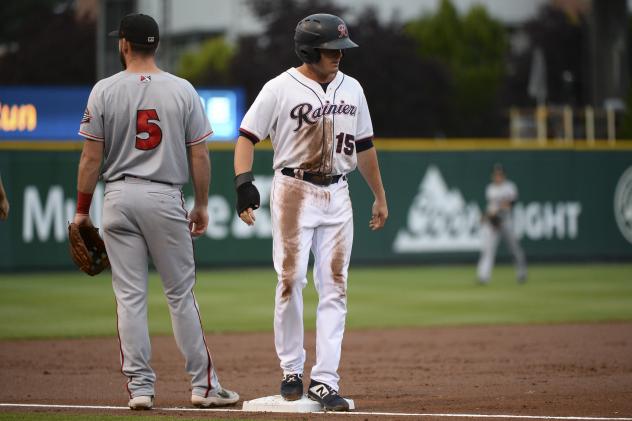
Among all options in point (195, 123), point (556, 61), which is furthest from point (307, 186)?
point (556, 61)

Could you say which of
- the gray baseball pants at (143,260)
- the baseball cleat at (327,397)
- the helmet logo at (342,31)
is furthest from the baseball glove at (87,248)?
Answer: the helmet logo at (342,31)

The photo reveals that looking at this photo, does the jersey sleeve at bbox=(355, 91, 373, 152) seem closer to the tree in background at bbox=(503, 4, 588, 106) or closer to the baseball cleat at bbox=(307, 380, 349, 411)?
the baseball cleat at bbox=(307, 380, 349, 411)

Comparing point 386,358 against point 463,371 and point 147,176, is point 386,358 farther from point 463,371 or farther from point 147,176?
point 147,176

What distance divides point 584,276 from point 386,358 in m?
12.0

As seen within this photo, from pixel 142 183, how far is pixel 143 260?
452 mm

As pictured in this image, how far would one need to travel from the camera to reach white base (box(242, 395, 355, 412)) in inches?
271

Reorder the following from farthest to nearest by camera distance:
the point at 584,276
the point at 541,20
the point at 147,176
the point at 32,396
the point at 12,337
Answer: the point at 541,20 < the point at 584,276 < the point at 12,337 < the point at 32,396 < the point at 147,176

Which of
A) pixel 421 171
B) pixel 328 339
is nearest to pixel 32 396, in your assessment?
pixel 328 339

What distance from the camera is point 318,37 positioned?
22.8ft

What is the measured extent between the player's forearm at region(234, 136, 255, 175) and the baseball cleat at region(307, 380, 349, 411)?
4.26 ft

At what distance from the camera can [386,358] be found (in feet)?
33.5

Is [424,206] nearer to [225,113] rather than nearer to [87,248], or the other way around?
[225,113]

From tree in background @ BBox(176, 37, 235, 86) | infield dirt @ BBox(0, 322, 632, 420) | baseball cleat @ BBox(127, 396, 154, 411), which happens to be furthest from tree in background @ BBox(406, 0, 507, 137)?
baseball cleat @ BBox(127, 396, 154, 411)

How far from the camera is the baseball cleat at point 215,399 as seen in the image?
7.08 metres
